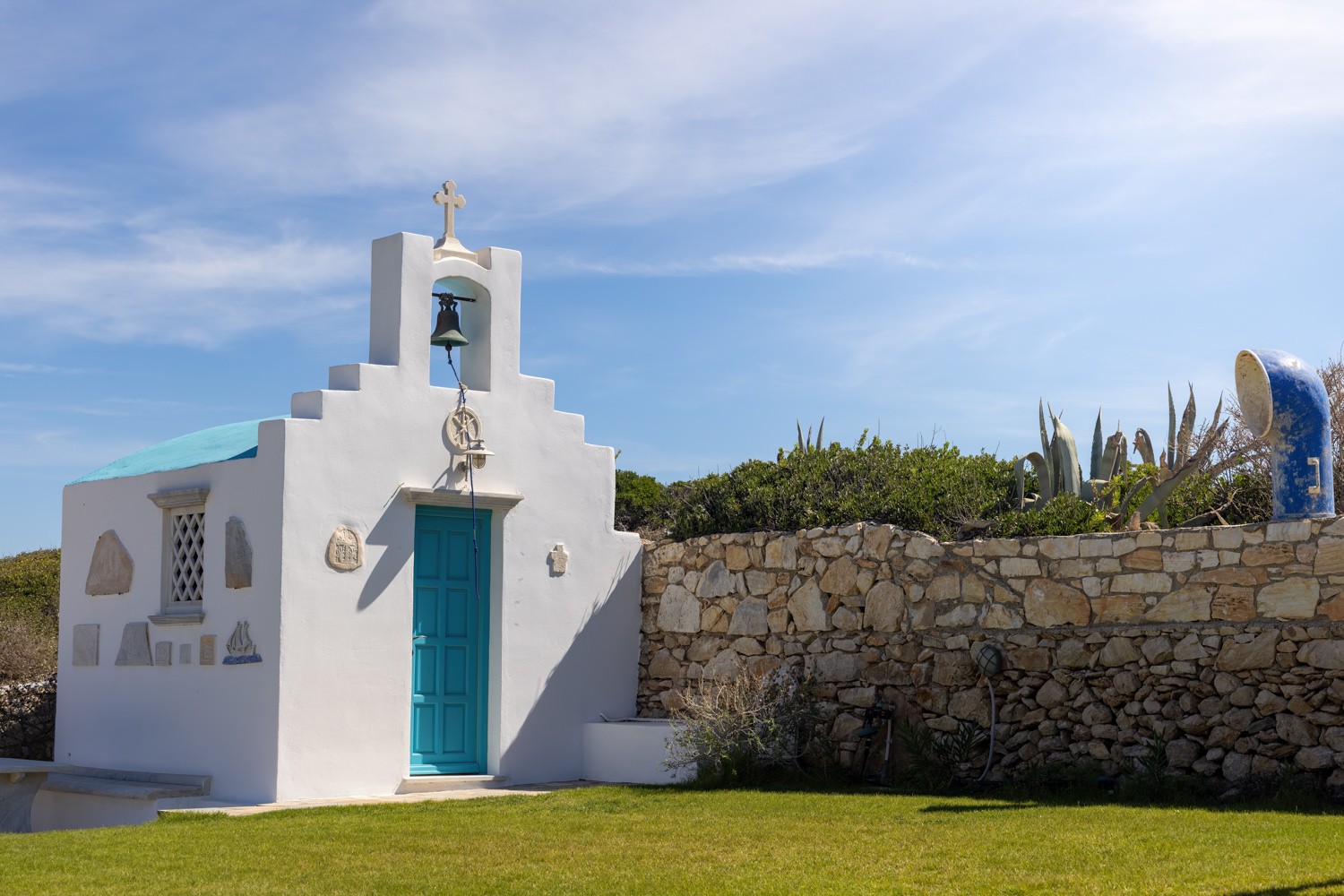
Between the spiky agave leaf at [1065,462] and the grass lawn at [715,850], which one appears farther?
the spiky agave leaf at [1065,462]

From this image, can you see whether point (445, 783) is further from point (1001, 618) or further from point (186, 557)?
point (1001, 618)

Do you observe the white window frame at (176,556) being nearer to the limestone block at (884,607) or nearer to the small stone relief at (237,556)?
the small stone relief at (237,556)

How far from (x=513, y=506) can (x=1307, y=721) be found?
6.72 m

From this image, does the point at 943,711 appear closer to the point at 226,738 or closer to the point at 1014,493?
the point at 1014,493

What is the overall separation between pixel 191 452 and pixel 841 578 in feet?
19.9

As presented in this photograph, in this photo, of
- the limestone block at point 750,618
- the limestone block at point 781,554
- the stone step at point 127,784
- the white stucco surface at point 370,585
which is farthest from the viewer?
the limestone block at point 750,618

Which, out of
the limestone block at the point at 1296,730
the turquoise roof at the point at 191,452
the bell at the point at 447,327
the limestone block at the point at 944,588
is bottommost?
the limestone block at the point at 1296,730

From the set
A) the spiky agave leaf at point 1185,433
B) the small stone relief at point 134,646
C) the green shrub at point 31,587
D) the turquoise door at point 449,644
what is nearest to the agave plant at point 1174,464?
the spiky agave leaf at point 1185,433

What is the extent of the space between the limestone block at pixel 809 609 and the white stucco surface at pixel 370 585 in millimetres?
1978

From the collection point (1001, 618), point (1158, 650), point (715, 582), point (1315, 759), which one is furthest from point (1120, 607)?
point (715, 582)

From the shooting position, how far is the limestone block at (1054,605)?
1102 centimetres

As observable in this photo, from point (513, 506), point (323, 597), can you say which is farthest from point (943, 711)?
point (323, 597)

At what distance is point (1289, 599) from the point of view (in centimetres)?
1004

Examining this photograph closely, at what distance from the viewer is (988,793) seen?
35.3 feet
